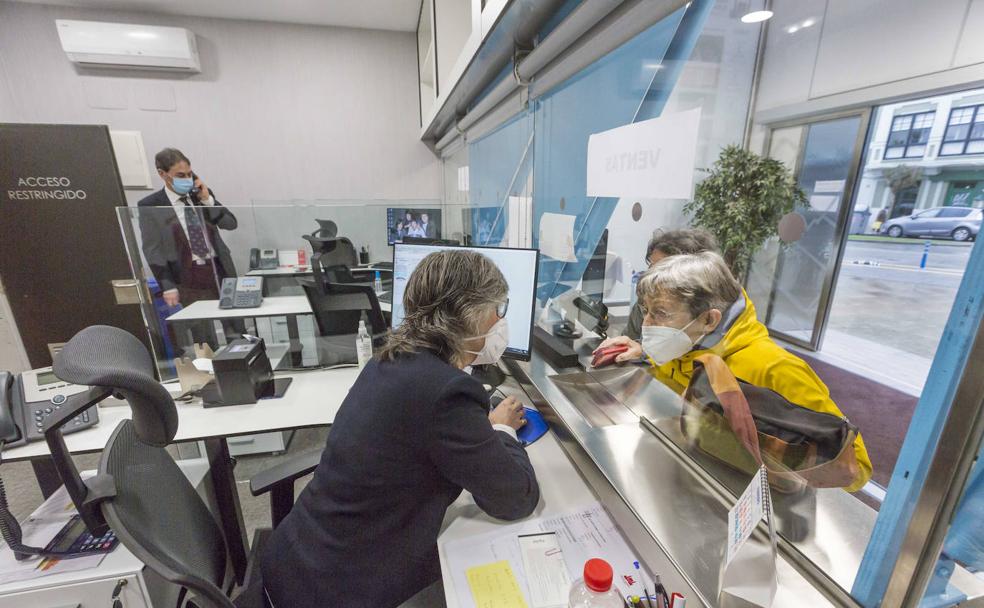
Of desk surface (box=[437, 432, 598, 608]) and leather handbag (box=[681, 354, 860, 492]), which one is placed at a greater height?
leather handbag (box=[681, 354, 860, 492])

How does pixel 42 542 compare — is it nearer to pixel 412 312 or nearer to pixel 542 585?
pixel 412 312

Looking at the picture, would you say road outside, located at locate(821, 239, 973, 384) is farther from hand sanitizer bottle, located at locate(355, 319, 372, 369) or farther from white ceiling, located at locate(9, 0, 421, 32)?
white ceiling, located at locate(9, 0, 421, 32)

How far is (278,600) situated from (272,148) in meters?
4.82

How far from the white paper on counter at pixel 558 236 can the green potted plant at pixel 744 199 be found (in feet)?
3.33

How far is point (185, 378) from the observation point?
1.61 meters

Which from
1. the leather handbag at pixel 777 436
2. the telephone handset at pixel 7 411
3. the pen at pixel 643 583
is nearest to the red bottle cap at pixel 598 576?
the pen at pixel 643 583

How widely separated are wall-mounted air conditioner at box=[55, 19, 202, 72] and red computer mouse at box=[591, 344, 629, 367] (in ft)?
16.3

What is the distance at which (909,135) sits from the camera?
7.19ft

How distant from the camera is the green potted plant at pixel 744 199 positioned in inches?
93.0

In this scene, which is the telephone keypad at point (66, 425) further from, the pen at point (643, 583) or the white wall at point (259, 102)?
the white wall at point (259, 102)

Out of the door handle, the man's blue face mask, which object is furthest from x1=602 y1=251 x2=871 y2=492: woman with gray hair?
the man's blue face mask

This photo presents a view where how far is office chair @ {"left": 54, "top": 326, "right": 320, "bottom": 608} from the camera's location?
608 mm

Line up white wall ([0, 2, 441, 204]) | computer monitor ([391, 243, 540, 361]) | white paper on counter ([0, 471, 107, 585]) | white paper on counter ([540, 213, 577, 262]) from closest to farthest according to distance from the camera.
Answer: white paper on counter ([0, 471, 107, 585]), computer monitor ([391, 243, 540, 361]), white paper on counter ([540, 213, 577, 262]), white wall ([0, 2, 441, 204])

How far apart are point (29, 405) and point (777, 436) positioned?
2.08 metres
